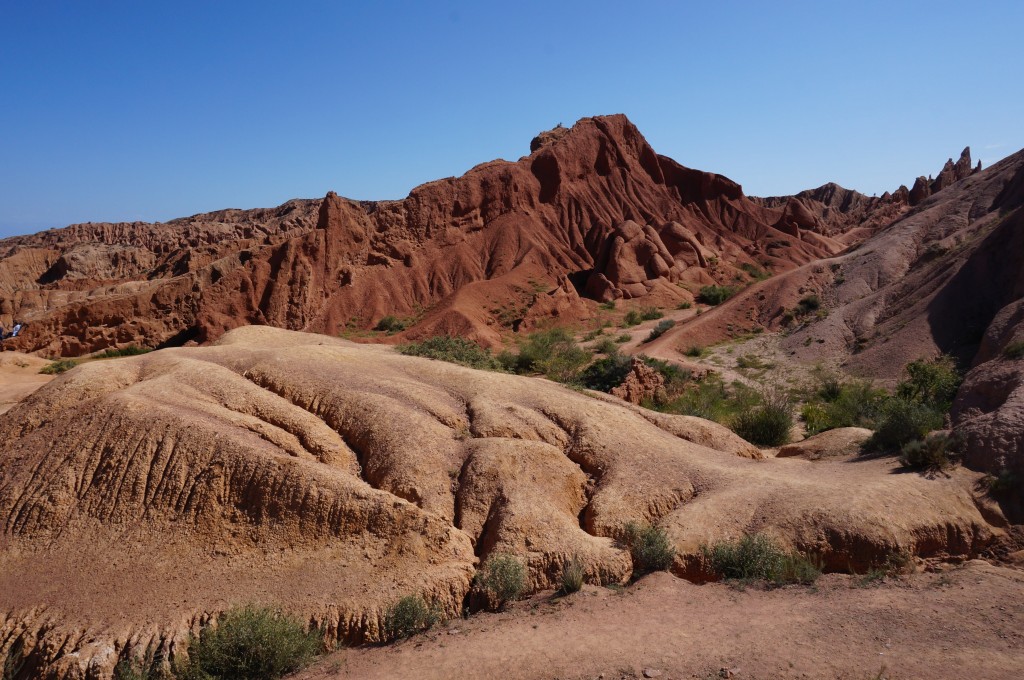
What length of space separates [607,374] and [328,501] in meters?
16.2

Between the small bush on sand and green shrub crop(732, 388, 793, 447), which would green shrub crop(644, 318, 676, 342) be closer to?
the small bush on sand

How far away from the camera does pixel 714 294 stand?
45844 millimetres

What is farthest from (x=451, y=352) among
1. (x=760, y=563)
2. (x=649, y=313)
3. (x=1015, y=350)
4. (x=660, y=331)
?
(x=649, y=313)

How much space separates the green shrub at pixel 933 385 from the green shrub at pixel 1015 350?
225 cm

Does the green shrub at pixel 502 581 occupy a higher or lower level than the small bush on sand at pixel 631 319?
lower

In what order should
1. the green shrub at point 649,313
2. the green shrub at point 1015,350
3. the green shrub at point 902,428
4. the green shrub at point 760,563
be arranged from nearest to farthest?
1. the green shrub at point 760,563
2. the green shrub at point 902,428
3. the green shrub at point 1015,350
4. the green shrub at point 649,313

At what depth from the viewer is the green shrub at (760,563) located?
8.73 metres

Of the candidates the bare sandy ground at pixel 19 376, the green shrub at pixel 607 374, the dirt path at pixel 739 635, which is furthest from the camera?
the green shrub at pixel 607 374

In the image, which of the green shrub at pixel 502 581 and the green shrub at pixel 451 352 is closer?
the green shrub at pixel 502 581

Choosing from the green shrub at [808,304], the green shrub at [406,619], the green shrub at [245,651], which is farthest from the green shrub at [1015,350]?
the green shrub at [808,304]

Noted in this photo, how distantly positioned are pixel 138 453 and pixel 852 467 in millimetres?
12370

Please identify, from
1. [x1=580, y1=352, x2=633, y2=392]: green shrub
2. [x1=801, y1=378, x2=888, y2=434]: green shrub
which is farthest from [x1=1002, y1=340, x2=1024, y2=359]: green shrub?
[x1=580, y1=352, x2=633, y2=392]: green shrub

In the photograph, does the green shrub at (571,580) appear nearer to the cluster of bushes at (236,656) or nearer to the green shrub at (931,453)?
the cluster of bushes at (236,656)

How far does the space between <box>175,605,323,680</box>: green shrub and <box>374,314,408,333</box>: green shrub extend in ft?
104
